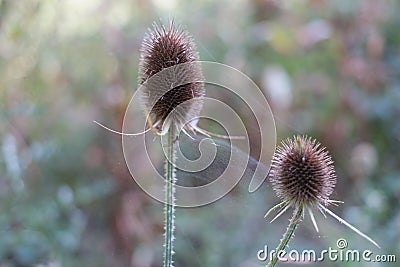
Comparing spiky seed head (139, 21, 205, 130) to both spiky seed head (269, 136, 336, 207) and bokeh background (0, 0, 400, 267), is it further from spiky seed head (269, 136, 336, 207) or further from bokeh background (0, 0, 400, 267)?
bokeh background (0, 0, 400, 267)

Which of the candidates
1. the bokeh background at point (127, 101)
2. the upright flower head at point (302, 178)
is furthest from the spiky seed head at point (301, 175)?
the bokeh background at point (127, 101)

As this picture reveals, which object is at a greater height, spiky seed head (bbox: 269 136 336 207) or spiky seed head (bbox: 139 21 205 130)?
spiky seed head (bbox: 139 21 205 130)

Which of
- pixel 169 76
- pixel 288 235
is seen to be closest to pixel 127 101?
pixel 169 76

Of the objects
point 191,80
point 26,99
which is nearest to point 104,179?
point 26,99

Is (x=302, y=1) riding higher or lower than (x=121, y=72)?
higher

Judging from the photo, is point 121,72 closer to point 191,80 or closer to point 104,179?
point 104,179

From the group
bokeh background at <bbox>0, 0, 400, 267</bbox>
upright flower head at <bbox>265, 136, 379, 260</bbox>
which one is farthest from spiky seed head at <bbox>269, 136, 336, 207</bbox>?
bokeh background at <bbox>0, 0, 400, 267</bbox>
